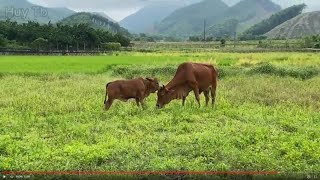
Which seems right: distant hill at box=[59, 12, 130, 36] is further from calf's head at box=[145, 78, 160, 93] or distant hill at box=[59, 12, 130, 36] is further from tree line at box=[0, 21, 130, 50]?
calf's head at box=[145, 78, 160, 93]

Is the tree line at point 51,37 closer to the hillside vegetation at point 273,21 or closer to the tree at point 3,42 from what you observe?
the tree at point 3,42

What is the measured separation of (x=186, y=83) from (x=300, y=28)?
15467 cm

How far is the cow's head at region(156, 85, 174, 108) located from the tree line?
5992cm

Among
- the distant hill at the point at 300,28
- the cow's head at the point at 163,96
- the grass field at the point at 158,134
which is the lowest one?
the grass field at the point at 158,134

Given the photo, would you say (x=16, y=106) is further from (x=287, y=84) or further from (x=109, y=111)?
(x=287, y=84)

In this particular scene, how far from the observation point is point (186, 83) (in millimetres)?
14477

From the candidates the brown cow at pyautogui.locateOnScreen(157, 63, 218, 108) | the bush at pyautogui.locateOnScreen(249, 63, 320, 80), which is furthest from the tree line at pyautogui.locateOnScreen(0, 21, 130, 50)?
the brown cow at pyautogui.locateOnScreen(157, 63, 218, 108)

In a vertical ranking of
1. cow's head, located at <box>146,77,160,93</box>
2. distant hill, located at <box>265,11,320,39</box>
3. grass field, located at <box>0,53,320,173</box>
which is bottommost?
grass field, located at <box>0,53,320,173</box>

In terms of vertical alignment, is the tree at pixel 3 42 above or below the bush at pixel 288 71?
Answer: above

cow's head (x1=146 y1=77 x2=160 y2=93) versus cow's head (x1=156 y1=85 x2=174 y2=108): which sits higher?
cow's head (x1=146 y1=77 x2=160 y2=93)

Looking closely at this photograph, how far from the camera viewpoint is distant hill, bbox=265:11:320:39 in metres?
154

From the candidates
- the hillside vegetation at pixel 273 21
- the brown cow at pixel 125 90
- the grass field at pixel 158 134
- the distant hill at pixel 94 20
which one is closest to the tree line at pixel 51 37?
the grass field at pixel 158 134

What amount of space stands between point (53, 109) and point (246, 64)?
2450 centimetres

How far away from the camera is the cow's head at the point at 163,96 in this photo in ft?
46.0
